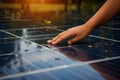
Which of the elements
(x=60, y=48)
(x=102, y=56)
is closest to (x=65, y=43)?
(x=60, y=48)

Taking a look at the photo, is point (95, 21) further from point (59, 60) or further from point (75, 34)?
point (59, 60)

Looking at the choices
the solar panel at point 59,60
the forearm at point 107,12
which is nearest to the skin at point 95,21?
the forearm at point 107,12

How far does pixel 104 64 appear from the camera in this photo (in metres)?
2.29

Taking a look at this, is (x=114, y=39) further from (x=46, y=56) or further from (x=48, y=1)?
(x=48, y=1)

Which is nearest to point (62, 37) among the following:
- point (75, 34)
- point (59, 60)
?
point (75, 34)

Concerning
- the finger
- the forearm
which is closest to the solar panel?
the finger

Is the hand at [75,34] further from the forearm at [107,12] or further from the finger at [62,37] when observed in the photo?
the forearm at [107,12]

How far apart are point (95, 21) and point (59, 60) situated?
0.60 meters

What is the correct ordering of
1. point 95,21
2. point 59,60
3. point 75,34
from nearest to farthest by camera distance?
1. point 59,60
2. point 95,21
3. point 75,34

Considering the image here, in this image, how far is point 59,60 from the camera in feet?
7.99

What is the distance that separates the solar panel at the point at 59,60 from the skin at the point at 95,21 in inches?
4.5

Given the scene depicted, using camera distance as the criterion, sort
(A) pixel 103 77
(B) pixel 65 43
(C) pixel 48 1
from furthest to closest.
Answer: (C) pixel 48 1, (B) pixel 65 43, (A) pixel 103 77

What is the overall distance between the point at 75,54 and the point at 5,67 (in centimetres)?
81

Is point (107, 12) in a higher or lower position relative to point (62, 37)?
higher
